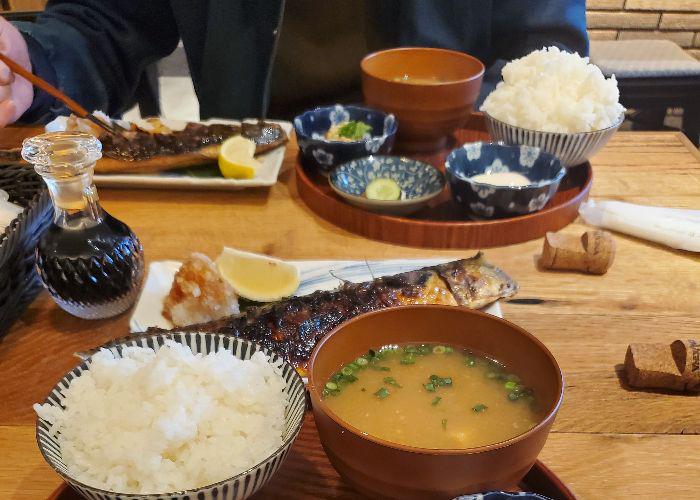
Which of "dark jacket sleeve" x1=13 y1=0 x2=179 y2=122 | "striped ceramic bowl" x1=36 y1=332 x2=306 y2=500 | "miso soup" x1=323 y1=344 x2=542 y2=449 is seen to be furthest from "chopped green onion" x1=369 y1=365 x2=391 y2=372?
"dark jacket sleeve" x1=13 y1=0 x2=179 y2=122

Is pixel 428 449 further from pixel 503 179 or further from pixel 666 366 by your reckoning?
pixel 503 179

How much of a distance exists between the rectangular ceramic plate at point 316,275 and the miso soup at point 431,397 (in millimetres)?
408

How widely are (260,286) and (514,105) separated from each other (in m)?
1.19

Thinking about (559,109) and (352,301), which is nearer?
(352,301)

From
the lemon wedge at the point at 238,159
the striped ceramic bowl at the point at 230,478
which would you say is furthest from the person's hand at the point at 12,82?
the striped ceramic bowl at the point at 230,478

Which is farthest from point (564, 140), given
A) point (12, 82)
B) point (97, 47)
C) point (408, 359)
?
point (97, 47)

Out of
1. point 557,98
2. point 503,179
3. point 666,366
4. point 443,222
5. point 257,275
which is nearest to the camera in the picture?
point 666,366

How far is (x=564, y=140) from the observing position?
212 centimetres

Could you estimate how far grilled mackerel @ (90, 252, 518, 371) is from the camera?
1412 millimetres

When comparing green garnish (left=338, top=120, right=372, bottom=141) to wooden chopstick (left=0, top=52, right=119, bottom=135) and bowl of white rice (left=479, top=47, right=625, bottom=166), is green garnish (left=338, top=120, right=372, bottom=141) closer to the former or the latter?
bowl of white rice (left=479, top=47, right=625, bottom=166)

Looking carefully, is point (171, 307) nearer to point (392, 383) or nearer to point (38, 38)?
point (392, 383)

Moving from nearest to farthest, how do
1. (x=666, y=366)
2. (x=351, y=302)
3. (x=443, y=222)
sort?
(x=666, y=366)
(x=351, y=302)
(x=443, y=222)

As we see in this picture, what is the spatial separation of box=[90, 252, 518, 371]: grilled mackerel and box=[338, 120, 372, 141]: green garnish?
0.81 metres

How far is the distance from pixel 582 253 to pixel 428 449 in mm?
1030
